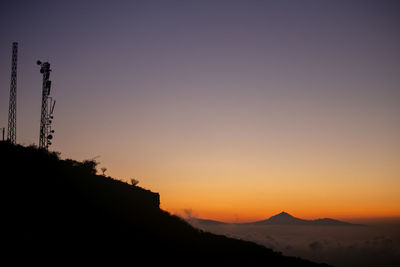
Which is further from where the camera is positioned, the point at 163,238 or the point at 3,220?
the point at 163,238

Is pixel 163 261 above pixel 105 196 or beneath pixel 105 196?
beneath

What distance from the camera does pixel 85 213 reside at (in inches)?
1193

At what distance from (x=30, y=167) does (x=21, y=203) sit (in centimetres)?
876

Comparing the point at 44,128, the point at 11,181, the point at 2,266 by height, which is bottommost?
the point at 2,266

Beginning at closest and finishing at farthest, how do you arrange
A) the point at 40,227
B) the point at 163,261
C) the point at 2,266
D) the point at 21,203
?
the point at 2,266, the point at 40,227, the point at 21,203, the point at 163,261

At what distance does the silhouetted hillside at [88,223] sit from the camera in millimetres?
22719

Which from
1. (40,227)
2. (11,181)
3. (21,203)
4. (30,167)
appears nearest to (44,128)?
(30,167)

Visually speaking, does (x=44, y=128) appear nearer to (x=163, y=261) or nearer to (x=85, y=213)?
(x=85, y=213)

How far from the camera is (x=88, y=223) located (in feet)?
93.5

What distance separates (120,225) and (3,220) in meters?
11.3

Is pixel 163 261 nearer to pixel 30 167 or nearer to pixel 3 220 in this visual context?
pixel 3 220

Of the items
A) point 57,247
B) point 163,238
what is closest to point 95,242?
point 57,247

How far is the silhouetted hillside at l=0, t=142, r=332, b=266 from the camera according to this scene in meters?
22.7

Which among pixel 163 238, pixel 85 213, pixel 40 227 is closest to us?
pixel 40 227
